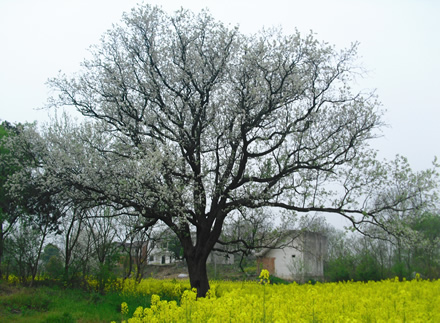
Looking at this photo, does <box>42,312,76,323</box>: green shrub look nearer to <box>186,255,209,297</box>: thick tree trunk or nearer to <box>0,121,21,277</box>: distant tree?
<box>186,255,209,297</box>: thick tree trunk

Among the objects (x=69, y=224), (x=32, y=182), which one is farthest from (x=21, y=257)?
(x=32, y=182)

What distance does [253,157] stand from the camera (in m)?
14.4

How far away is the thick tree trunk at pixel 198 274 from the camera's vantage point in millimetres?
14031

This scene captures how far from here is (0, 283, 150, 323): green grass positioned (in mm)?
11375

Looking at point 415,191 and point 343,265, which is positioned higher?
point 415,191

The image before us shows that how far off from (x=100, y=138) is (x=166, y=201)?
3.90m

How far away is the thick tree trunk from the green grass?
5.92 ft

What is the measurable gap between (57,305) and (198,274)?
504 cm

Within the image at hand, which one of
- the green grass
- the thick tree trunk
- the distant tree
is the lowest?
the green grass

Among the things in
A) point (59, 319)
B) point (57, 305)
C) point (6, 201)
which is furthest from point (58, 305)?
point (6, 201)

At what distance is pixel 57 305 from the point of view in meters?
13.2

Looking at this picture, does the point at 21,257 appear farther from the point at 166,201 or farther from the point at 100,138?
the point at 166,201

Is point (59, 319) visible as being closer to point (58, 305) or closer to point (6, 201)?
point (58, 305)

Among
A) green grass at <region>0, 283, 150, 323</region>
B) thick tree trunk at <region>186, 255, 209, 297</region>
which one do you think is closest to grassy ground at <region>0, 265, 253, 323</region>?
green grass at <region>0, 283, 150, 323</region>
